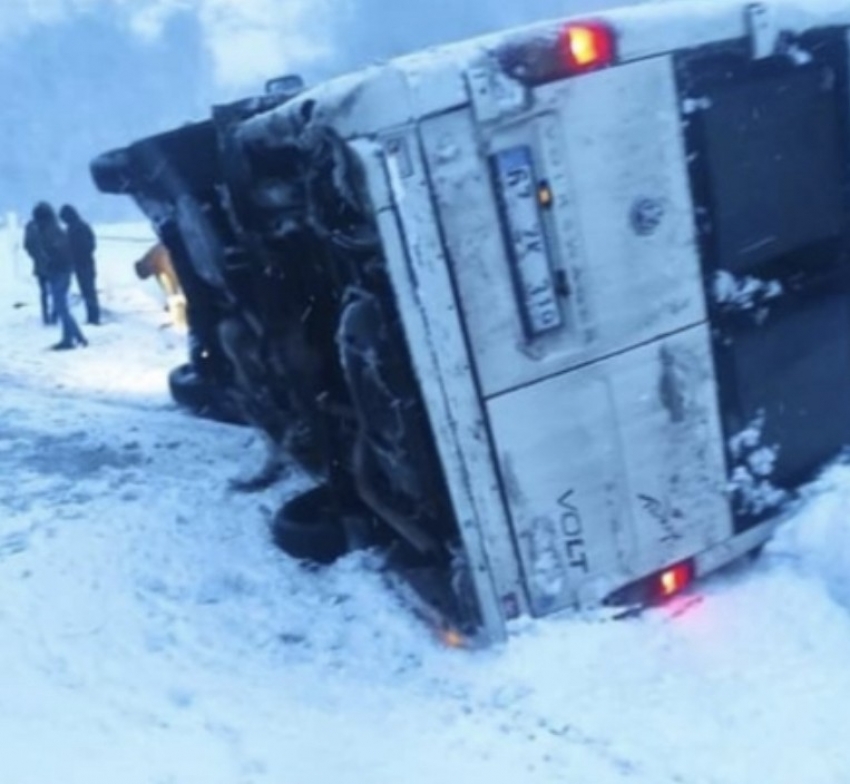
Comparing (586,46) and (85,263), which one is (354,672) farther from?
(85,263)

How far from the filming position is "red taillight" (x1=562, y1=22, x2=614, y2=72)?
3.83 meters

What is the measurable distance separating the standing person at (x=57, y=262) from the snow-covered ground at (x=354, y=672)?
618 centimetres

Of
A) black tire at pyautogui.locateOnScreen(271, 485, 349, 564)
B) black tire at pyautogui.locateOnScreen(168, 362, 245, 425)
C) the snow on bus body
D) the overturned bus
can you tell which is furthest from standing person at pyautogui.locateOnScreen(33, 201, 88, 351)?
the snow on bus body

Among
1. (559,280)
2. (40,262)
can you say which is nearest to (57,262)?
(40,262)

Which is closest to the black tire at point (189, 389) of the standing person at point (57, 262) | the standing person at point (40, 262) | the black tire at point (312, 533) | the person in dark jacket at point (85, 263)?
the black tire at point (312, 533)

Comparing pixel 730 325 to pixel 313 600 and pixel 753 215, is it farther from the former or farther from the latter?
pixel 313 600

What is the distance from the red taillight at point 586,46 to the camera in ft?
12.6

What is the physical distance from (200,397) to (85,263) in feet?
19.8

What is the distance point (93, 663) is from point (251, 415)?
2192 mm

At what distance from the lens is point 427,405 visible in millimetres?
3863

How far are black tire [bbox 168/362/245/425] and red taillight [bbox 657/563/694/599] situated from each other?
3.59 meters

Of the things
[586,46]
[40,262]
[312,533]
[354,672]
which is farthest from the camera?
[40,262]

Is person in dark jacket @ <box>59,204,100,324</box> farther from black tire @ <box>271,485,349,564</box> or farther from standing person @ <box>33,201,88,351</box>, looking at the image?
black tire @ <box>271,485,349,564</box>

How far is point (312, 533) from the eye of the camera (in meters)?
5.15
